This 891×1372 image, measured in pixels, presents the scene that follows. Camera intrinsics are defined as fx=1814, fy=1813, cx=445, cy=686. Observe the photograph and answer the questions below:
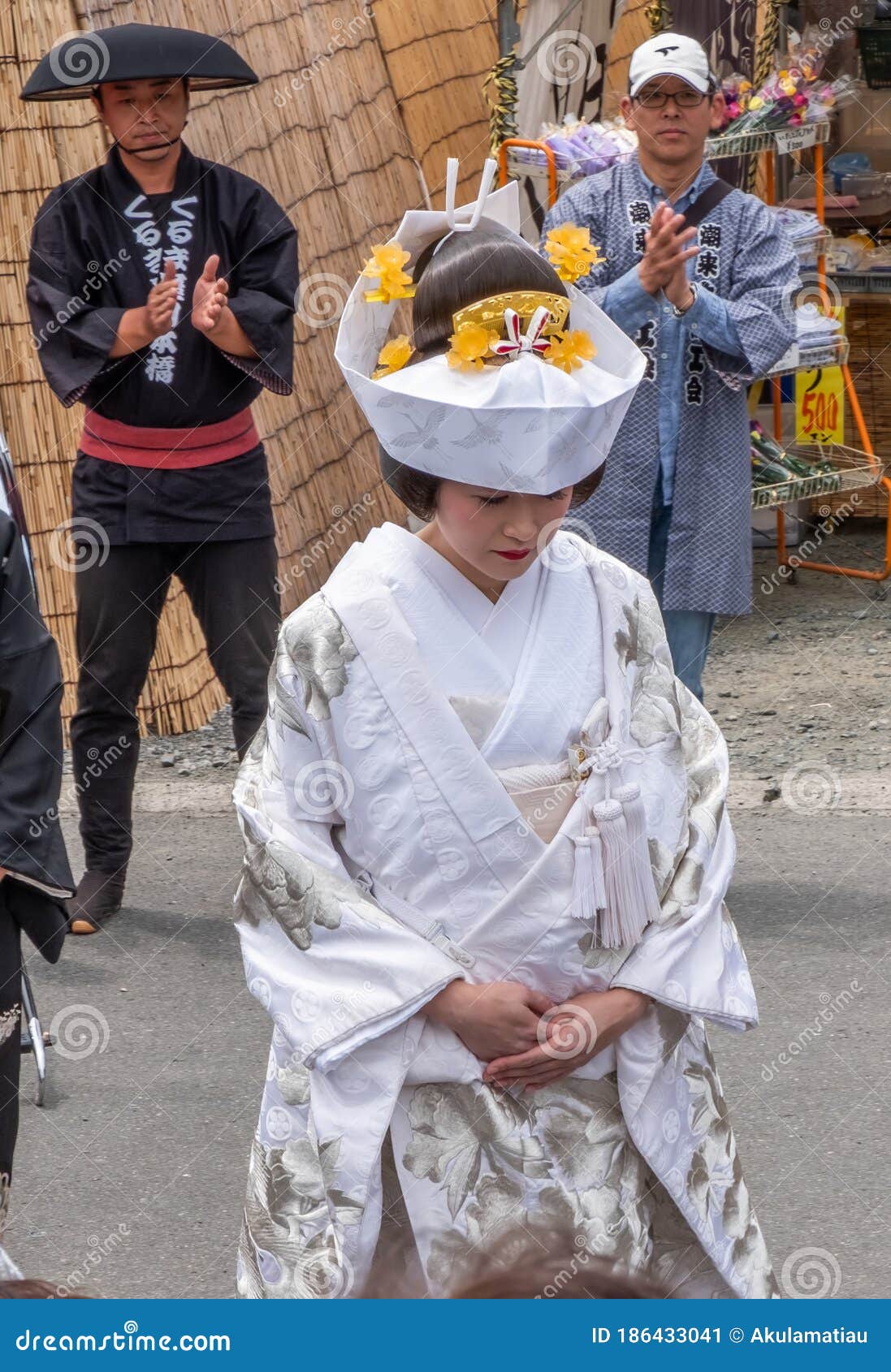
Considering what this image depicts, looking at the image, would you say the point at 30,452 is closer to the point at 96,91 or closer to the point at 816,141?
the point at 96,91

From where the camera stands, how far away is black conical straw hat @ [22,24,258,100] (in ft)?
15.0

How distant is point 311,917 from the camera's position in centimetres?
228

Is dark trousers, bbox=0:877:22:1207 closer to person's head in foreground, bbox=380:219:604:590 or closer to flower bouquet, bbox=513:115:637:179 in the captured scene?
person's head in foreground, bbox=380:219:604:590

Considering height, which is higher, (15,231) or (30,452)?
(15,231)

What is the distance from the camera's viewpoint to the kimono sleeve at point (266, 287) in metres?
4.79

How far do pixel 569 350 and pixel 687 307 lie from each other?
2.15 meters

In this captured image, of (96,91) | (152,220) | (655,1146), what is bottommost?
(655,1146)

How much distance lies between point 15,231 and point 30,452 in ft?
2.41

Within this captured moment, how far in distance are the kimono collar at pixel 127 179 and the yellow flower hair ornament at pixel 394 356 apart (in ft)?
8.78

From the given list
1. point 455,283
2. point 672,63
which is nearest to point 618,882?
point 455,283

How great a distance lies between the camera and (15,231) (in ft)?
19.9

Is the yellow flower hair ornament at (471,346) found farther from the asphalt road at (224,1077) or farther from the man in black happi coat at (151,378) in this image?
the man in black happi coat at (151,378)

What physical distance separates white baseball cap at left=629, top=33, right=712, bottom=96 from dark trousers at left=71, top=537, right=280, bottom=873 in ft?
5.09

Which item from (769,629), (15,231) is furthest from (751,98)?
(15,231)
